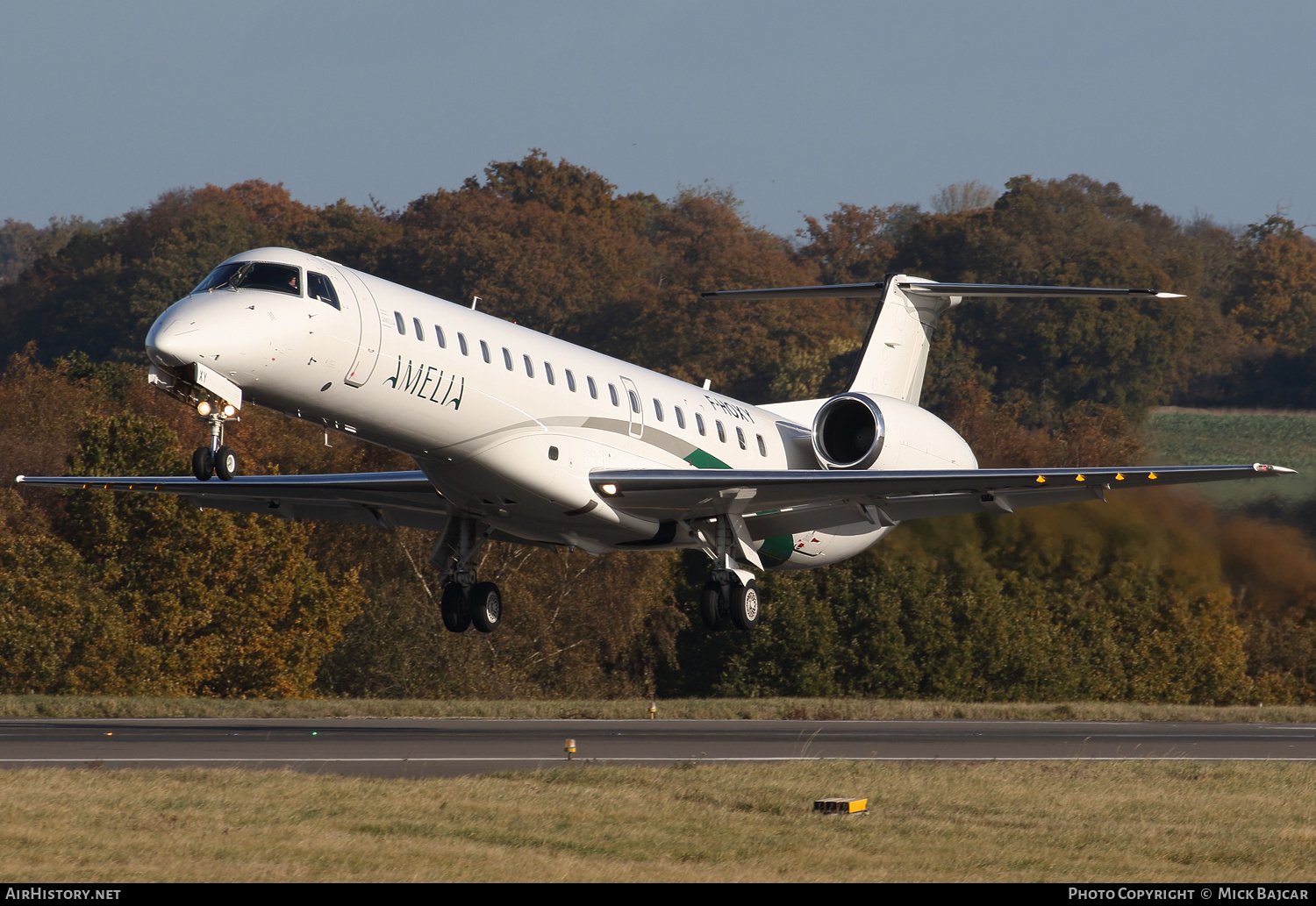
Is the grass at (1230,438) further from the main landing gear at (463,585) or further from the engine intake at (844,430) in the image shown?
the main landing gear at (463,585)

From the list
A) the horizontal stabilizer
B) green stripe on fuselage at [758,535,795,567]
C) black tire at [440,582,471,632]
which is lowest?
black tire at [440,582,471,632]

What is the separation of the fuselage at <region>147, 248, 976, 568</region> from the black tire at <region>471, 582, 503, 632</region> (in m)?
1.04

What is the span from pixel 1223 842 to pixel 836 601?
34820 millimetres

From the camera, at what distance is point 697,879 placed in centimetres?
1169

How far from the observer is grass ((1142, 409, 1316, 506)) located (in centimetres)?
6081

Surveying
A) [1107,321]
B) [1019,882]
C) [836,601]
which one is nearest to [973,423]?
[836,601]

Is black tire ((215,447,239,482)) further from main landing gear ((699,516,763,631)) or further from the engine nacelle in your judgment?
the engine nacelle

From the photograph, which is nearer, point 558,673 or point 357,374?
point 357,374

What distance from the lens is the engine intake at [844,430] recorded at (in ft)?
79.6

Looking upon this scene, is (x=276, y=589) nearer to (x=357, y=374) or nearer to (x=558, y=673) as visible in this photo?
(x=558, y=673)

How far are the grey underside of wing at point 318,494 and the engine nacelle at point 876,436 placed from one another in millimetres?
5976

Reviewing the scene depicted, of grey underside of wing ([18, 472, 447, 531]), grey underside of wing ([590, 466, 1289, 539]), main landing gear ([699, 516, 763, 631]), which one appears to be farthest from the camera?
main landing gear ([699, 516, 763, 631])

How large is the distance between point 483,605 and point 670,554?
1092 inches

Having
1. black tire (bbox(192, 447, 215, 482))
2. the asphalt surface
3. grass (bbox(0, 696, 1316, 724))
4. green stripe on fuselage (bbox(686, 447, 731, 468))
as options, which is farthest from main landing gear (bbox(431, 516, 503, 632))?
grass (bbox(0, 696, 1316, 724))
